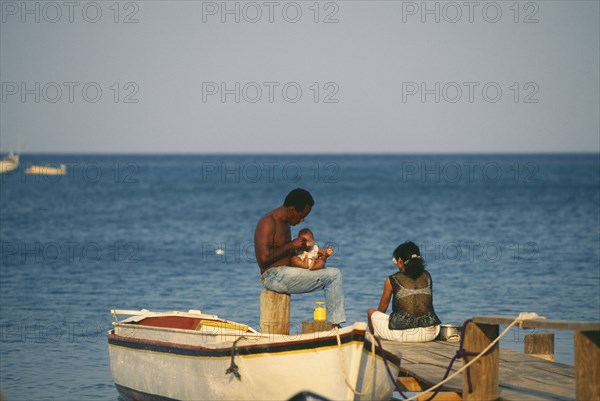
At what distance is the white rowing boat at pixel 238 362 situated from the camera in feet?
35.9

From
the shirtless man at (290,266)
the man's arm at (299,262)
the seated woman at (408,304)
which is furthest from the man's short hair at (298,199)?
the seated woman at (408,304)

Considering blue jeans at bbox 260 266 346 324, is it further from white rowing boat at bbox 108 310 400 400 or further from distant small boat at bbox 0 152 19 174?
distant small boat at bbox 0 152 19 174

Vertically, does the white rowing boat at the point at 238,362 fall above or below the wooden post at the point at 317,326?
below

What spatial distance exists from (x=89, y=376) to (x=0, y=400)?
6.89 meters

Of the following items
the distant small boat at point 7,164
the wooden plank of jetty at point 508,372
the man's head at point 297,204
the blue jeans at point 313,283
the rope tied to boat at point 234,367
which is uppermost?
the distant small boat at point 7,164

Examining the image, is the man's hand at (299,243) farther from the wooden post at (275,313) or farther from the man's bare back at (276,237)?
the wooden post at (275,313)

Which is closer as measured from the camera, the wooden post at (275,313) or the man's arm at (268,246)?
the wooden post at (275,313)

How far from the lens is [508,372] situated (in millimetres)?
12375

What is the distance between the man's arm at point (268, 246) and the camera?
43.0ft

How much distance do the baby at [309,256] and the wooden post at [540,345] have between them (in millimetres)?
2979

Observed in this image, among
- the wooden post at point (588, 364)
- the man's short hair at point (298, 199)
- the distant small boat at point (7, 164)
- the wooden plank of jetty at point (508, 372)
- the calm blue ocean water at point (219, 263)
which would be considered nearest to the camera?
the wooden post at point (588, 364)

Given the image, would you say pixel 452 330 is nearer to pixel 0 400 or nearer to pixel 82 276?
pixel 0 400

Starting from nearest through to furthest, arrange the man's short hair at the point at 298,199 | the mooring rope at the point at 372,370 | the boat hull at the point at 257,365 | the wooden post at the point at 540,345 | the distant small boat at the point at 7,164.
Result: 1. the mooring rope at the point at 372,370
2. the boat hull at the point at 257,365
3. the man's short hair at the point at 298,199
4. the wooden post at the point at 540,345
5. the distant small boat at the point at 7,164

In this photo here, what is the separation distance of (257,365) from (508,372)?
2.95m
